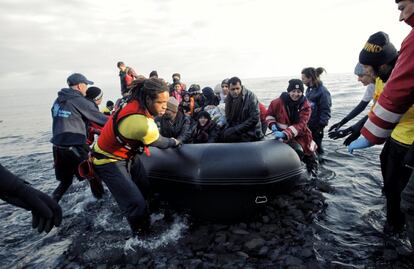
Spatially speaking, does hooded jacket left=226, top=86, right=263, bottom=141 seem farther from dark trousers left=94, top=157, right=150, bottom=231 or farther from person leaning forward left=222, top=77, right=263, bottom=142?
dark trousers left=94, top=157, right=150, bottom=231

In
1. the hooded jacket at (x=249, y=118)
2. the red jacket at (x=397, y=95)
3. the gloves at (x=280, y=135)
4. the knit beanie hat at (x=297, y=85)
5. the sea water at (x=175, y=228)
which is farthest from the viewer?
the hooded jacket at (x=249, y=118)

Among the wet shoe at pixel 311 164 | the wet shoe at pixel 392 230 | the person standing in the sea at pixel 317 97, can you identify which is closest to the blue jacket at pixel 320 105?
the person standing in the sea at pixel 317 97

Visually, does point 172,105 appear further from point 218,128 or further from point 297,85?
point 297,85

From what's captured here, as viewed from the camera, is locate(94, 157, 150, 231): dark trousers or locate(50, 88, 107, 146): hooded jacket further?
locate(50, 88, 107, 146): hooded jacket

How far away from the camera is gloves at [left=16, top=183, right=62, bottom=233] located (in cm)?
156

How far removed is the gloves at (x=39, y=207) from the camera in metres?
1.56

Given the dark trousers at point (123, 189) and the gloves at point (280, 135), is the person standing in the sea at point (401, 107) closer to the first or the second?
the gloves at point (280, 135)

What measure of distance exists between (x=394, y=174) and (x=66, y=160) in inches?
179

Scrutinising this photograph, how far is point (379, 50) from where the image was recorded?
2.64 meters

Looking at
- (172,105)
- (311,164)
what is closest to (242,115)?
(172,105)

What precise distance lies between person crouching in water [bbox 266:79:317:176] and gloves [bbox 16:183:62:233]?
336 cm

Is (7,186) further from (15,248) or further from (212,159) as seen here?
(15,248)

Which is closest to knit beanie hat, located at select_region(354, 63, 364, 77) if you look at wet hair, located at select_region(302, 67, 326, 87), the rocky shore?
the rocky shore

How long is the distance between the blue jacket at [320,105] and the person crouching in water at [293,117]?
1.10 m
